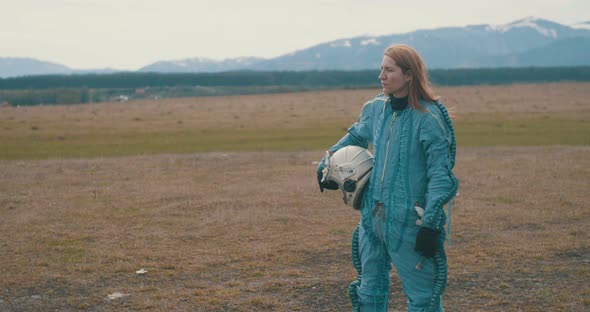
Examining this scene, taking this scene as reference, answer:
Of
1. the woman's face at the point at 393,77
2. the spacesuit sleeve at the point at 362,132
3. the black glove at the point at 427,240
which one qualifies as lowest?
the black glove at the point at 427,240

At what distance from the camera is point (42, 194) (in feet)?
47.7

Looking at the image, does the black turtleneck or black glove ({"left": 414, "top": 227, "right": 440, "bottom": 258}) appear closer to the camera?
black glove ({"left": 414, "top": 227, "right": 440, "bottom": 258})

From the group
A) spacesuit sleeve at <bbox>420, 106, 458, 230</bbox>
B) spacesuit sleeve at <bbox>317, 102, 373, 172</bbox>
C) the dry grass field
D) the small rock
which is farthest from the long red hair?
the small rock

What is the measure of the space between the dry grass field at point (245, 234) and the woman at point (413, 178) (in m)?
2.36

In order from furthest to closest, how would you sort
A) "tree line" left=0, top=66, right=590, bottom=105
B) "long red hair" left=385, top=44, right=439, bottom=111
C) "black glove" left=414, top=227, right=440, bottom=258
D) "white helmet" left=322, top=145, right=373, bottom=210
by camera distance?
1. "tree line" left=0, top=66, right=590, bottom=105
2. "white helmet" left=322, top=145, right=373, bottom=210
3. "long red hair" left=385, top=44, right=439, bottom=111
4. "black glove" left=414, top=227, right=440, bottom=258

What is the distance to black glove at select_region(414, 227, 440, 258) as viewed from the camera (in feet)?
13.7

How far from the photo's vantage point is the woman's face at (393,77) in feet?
14.3

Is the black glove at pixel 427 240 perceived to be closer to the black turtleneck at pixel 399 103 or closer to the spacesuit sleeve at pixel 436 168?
the spacesuit sleeve at pixel 436 168

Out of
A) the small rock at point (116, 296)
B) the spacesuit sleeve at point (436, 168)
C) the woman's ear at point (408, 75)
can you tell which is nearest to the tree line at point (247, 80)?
the small rock at point (116, 296)

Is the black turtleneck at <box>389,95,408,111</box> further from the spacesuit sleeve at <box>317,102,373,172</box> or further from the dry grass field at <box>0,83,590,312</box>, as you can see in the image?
the dry grass field at <box>0,83,590,312</box>

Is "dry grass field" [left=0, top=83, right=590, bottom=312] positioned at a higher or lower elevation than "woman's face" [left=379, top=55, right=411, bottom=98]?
lower

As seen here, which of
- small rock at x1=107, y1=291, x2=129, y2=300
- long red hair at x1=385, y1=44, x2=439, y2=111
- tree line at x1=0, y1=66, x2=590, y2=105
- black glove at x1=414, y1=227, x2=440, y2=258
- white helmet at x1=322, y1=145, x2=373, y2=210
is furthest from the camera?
tree line at x1=0, y1=66, x2=590, y2=105

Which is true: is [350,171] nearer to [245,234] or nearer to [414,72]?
[414,72]

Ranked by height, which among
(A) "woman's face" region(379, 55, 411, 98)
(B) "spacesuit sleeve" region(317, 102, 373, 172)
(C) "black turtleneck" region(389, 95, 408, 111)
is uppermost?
(A) "woman's face" region(379, 55, 411, 98)
